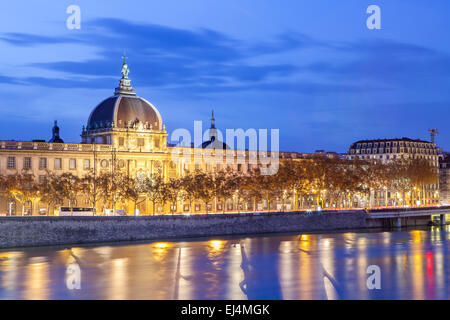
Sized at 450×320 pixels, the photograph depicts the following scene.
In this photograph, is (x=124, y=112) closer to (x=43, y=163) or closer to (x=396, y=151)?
(x=43, y=163)

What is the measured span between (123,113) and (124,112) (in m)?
0.25

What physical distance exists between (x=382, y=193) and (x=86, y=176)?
8196 centimetres

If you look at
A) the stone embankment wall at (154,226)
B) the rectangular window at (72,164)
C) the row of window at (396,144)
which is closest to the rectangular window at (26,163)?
the rectangular window at (72,164)

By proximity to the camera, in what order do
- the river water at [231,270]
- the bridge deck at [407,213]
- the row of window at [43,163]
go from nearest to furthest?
the river water at [231,270], the row of window at [43,163], the bridge deck at [407,213]

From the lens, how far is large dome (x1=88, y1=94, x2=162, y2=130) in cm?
11981

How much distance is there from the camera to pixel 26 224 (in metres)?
73.6

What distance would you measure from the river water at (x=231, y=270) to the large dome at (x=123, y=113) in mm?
43543

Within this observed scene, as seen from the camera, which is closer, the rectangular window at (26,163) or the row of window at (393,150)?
the rectangular window at (26,163)

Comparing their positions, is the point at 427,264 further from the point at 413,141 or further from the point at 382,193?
the point at 413,141

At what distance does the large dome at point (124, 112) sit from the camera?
119875 mm

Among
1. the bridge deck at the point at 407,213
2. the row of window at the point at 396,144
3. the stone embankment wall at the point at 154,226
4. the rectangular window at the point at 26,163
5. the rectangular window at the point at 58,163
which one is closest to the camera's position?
the stone embankment wall at the point at 154,226

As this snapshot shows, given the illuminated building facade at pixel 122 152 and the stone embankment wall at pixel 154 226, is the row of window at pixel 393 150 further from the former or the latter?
the stone embankment wall at pixel 154 226

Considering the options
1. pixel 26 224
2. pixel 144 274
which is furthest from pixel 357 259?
pixel 26 224

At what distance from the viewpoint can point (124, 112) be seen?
12038cm
